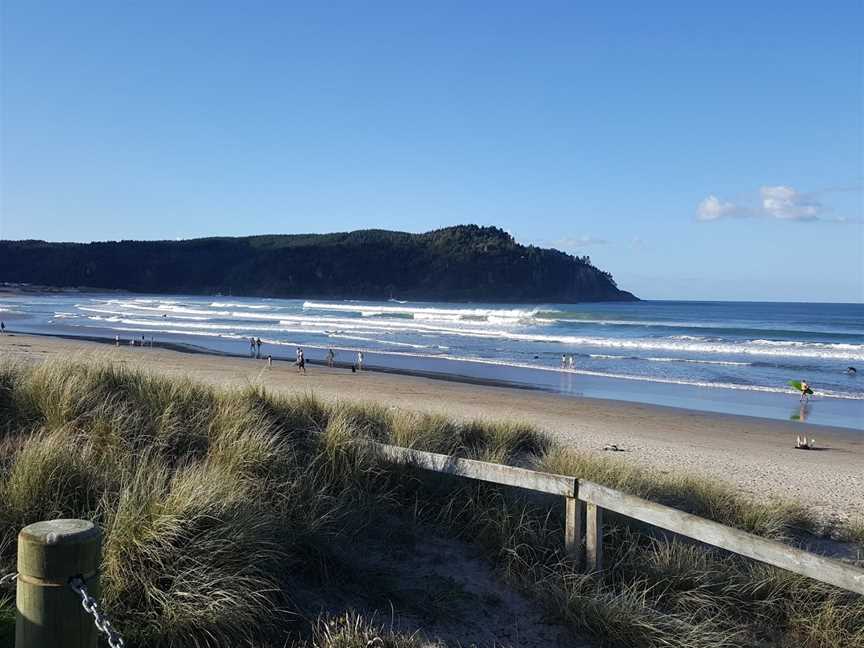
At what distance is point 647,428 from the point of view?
16.0 meters

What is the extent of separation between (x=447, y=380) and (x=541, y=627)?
2017 cm

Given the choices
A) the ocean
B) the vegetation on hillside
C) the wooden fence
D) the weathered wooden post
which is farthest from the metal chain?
the vegetation on hillside

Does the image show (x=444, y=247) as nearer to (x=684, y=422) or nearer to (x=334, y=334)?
(x=334, y=334)

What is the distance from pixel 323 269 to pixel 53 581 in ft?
509

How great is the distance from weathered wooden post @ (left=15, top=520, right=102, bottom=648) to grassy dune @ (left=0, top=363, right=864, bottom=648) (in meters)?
1.64

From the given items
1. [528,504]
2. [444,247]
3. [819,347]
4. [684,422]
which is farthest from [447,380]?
[444,247]

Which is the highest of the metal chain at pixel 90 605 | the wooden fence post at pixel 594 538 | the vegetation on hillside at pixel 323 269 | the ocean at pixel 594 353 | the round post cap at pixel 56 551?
the vegetation on hillside at pixel 323 269

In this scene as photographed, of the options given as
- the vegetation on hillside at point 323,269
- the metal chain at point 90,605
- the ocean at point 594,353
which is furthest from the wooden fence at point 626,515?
the vegetation on hillside at point 323,269

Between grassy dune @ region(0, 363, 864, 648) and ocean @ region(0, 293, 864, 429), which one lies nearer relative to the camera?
grassy dune @ region(0, 363, 864, 648)

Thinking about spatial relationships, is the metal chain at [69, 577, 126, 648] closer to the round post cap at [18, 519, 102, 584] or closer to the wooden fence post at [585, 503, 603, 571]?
the round post cap at [18, 519, 102, 584]

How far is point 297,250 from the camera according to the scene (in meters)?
161

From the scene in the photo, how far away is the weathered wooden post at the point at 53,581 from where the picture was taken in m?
2.15

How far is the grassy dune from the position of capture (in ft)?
13.0

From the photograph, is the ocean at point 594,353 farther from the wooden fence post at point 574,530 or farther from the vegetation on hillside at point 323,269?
the vegetation on hillside at point 323,269
